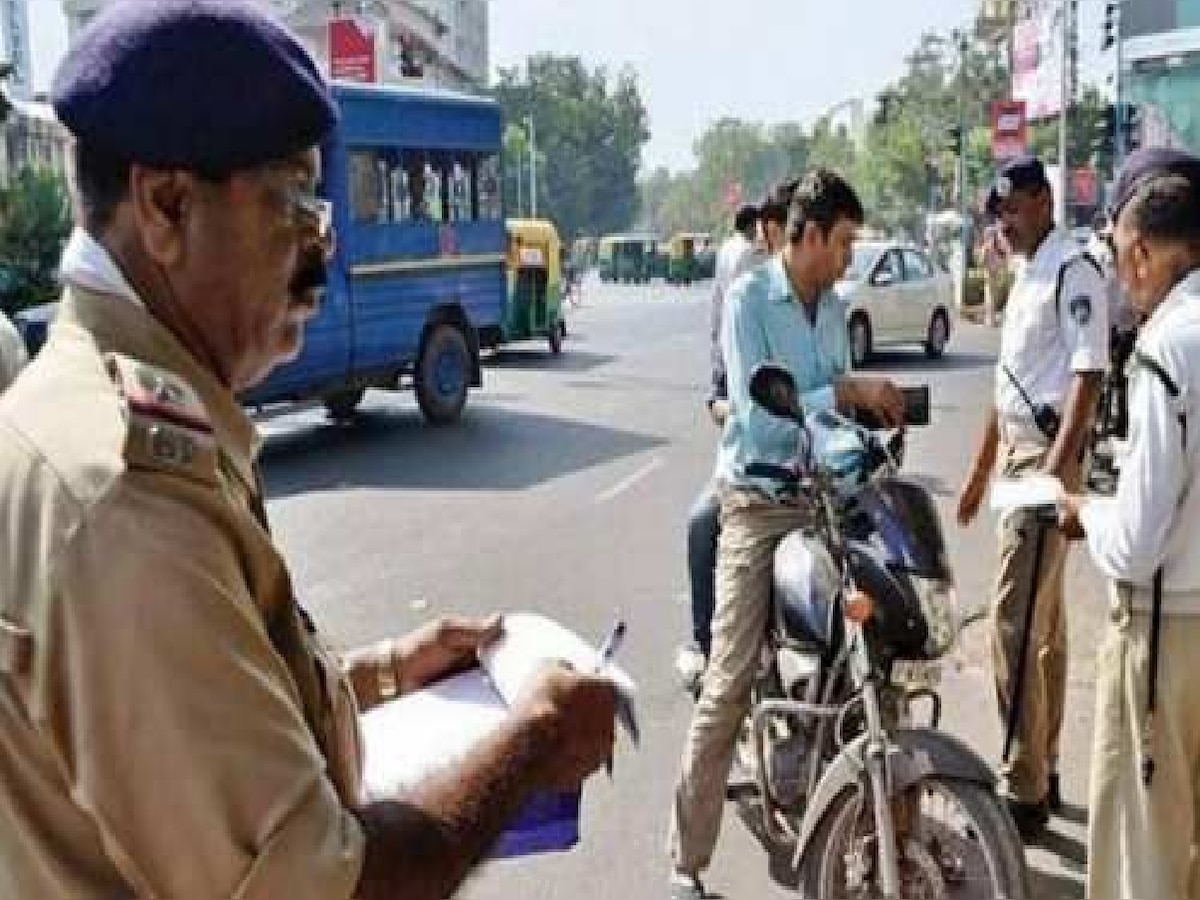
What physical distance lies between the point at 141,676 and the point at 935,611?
2538mm

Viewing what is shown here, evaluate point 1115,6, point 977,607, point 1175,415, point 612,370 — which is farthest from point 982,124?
point 1175,415

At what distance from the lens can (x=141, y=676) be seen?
3.53 ft

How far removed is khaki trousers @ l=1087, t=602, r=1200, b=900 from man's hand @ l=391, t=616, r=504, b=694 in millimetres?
1811

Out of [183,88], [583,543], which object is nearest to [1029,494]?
[183,88]

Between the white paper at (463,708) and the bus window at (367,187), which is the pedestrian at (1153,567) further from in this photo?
the bus window at (367,187)

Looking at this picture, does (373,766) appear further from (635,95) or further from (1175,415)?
(635,95)

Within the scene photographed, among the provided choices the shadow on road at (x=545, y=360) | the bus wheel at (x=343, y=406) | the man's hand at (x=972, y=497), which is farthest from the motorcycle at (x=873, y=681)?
the shadow on road at (x=545, y=360)

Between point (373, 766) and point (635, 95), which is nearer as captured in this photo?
point (373, 766)

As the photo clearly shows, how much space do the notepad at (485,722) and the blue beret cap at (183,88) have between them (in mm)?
612

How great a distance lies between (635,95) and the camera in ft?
316

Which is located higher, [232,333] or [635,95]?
[635,95]

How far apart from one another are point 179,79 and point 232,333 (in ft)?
0.78

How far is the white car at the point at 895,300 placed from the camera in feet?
62.6

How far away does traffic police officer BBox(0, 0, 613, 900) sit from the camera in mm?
1090
